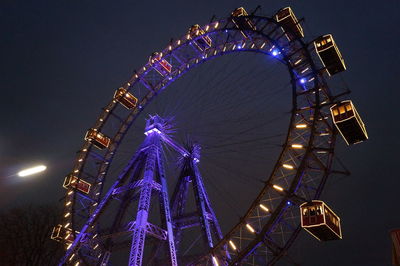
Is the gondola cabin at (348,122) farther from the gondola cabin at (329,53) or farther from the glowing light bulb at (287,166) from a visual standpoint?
the gondola cabin at (329,53)

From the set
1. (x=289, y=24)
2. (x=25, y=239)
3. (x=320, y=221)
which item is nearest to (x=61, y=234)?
(x=25, y=239)

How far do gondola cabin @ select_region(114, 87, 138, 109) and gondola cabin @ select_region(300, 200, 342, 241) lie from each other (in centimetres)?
1931

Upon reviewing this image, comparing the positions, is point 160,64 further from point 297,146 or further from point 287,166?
point 287,166

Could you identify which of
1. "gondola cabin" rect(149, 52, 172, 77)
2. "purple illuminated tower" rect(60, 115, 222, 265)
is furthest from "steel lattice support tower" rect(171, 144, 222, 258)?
"gondola cabin" rect(149, 52, 172, 77)

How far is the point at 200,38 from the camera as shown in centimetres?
2703

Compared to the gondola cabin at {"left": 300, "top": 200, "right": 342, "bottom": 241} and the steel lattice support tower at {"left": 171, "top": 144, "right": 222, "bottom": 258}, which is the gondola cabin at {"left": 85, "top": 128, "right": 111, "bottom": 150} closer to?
the steel lattice support tower at {"left": 171, "top": 144, "right": 222, "bottom": 258}

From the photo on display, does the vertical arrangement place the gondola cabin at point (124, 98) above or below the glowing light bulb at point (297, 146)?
above

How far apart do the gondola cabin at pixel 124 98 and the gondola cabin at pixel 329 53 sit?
17.0 meters

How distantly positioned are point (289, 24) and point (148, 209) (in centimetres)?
1471

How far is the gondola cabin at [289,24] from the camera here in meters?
21.5

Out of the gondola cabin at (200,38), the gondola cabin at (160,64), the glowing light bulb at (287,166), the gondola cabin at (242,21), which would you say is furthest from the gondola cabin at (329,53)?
the gondola cabin at (160,64)

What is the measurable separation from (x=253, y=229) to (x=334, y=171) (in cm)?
507

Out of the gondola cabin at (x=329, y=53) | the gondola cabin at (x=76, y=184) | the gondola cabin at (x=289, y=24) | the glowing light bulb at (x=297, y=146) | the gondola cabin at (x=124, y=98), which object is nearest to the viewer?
the glowing light bulb at (x=297, y=146)

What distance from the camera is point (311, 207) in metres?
15.1
